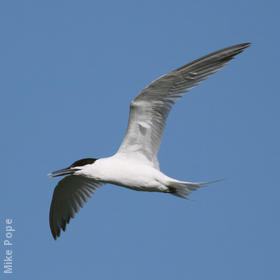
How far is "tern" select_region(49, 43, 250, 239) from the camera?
288 inches

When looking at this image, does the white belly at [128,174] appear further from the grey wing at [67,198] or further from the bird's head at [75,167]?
the grey wing at [67,198]

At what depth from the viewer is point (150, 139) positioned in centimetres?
796

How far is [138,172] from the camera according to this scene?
7.82 metres

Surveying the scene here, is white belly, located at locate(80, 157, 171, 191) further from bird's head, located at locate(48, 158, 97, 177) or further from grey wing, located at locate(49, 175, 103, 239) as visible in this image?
grey wing, located at locate(49, 175, 103, 239)

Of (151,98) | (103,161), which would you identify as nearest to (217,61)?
(151,98)

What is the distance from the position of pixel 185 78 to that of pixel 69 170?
2.44 m

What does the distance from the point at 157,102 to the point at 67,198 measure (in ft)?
11.2

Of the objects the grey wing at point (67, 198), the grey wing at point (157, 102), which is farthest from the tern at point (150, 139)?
the grey wing at point (67, 198)

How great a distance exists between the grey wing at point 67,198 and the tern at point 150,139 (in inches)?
57.0

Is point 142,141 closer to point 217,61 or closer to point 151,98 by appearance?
point 151,98

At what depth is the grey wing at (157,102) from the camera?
729cm

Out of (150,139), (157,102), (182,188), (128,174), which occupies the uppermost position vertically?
(157,102)

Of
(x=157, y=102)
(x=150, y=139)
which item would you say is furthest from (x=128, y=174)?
(x=157, y=102)

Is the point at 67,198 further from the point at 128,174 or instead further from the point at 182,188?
the point at 182,188
